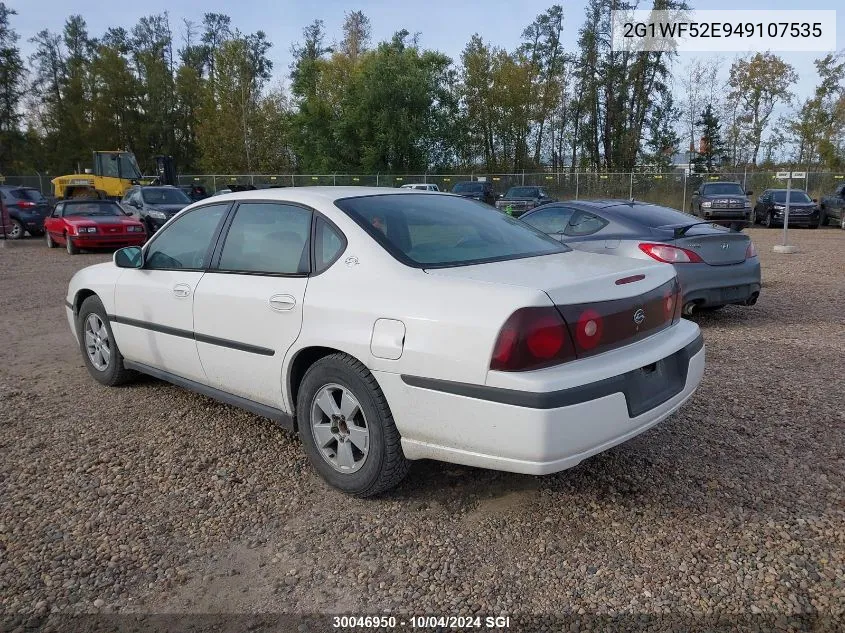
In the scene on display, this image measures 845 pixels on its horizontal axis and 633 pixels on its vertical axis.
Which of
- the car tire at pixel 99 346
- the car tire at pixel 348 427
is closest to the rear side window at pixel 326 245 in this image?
the car tire at pixel 348 427

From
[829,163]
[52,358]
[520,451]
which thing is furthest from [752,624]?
[829,163]

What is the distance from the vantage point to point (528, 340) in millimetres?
2766

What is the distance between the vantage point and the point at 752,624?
96.0 inches

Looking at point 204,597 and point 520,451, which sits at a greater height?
point 520,451

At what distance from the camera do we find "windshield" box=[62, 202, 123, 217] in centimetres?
1677

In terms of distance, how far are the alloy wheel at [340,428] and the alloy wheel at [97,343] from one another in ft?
8.23

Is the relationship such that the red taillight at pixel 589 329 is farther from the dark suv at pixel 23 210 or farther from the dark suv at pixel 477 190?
the dark suv at pixel 477 190

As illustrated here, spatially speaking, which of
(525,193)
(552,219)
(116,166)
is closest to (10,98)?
(116,166)

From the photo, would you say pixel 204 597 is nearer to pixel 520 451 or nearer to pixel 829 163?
pixel 520 451

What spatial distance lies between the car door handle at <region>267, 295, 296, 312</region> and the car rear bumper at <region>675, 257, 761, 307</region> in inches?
181

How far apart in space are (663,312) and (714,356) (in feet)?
9.66

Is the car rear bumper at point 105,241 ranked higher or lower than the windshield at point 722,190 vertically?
lower

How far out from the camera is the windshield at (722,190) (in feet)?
80.7

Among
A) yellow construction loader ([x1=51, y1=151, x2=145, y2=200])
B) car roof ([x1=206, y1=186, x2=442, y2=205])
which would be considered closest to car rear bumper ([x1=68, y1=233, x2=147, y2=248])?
yellow construction loader ([x1=51, y1=151, x2=145, y2=200])
